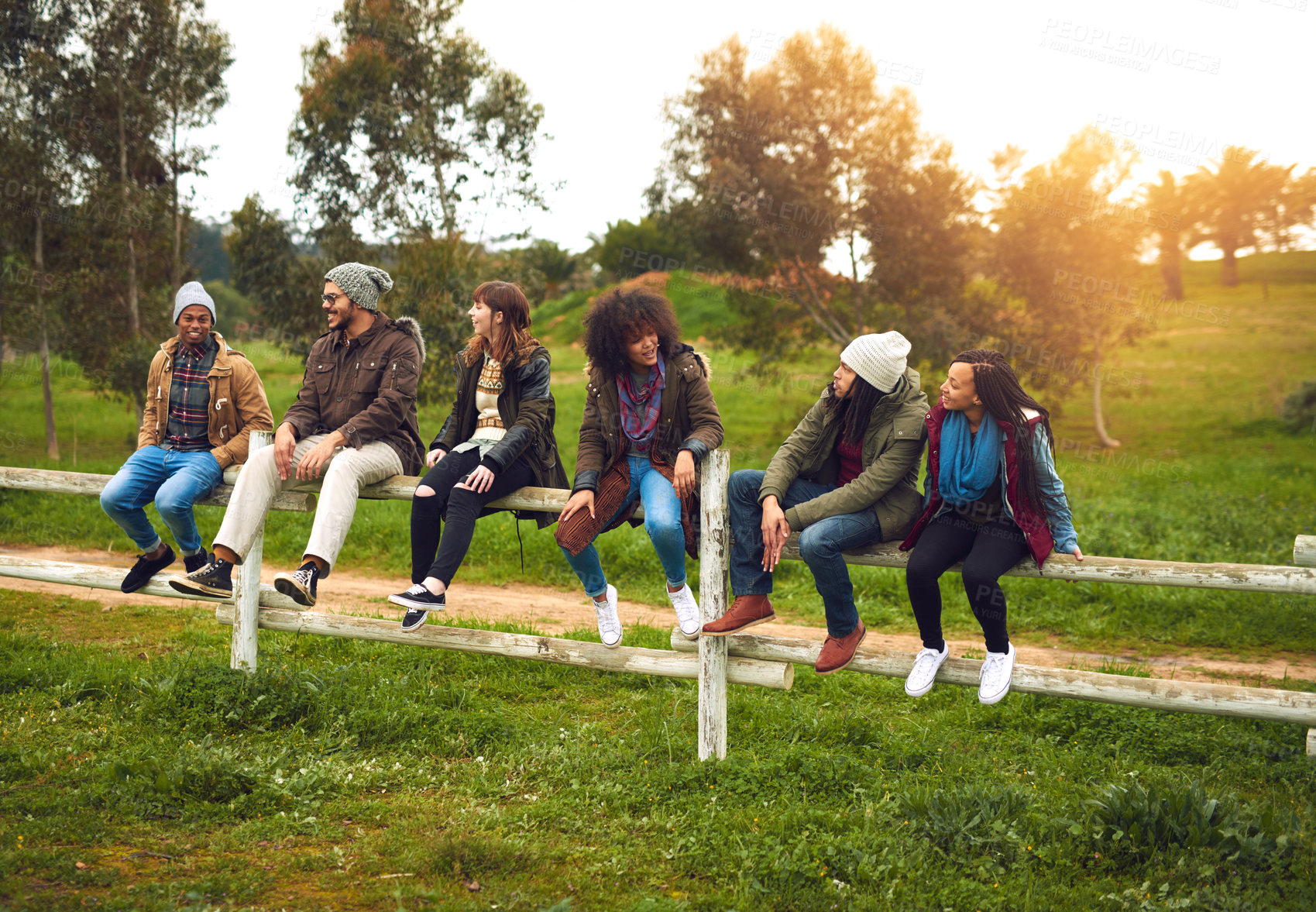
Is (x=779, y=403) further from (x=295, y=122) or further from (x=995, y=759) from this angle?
(x=995, y=759)

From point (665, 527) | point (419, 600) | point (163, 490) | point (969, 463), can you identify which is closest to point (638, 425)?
point (665, 527)

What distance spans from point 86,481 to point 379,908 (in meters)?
3.72

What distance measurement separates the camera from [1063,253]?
19.4 metres

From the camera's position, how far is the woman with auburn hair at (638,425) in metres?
4.78

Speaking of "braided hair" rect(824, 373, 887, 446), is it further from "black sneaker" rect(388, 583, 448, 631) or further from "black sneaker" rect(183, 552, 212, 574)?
"black sneaker" rect(183, 552, 212, 574)

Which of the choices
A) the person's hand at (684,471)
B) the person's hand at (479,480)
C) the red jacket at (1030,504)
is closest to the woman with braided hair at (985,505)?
the red jacket at (1030,504)

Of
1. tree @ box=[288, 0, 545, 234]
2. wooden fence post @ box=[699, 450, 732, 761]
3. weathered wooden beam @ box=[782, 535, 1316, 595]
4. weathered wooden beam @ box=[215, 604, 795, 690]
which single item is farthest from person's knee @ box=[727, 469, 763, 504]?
tree @ box=[288, 0, 545, 234]

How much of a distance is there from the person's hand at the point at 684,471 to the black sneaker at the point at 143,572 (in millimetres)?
3240

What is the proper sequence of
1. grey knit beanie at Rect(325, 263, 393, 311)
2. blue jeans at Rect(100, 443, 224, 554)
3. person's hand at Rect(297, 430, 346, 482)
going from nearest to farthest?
1. person's hand at Rect(297, 430, 346, 482)
2. blue jeans at Rect(100, 443, 224, 554)
3. grey knit beanie at Rect(325, 263, 393, 311)

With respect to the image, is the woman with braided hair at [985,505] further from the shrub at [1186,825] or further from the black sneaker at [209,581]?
the black sneaker at [209,581]

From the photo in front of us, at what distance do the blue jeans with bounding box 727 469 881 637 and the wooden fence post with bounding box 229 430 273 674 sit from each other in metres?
2.73

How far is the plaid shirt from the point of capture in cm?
572

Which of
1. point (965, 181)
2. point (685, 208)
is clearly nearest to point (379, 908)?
point (685, 208)

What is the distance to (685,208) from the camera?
1830cm
